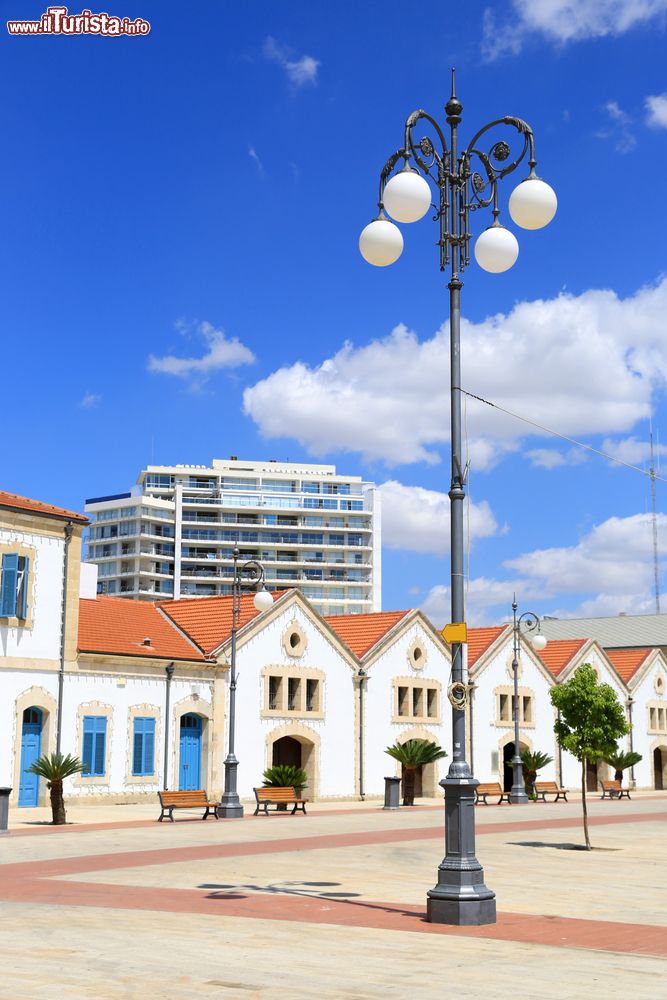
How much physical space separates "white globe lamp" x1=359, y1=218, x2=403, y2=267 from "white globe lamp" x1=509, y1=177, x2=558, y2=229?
1361 mm

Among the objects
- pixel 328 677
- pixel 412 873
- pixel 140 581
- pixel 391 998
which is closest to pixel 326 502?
pixel 140 581

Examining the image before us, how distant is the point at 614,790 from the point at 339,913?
128ft

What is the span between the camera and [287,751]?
44719mm

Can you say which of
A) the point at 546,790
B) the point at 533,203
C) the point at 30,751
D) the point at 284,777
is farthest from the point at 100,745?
the point at 533,203

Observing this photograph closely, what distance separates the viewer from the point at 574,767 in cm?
5966

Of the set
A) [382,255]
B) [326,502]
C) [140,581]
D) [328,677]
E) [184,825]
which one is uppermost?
[326,502]

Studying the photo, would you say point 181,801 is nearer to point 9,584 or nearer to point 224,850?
point 9,584

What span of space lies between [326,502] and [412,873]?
121878mm

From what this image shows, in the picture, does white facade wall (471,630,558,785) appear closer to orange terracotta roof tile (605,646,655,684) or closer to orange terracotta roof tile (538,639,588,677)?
orange terracotta roof tile (538,639,588,677)

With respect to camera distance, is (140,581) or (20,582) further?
(140,581)

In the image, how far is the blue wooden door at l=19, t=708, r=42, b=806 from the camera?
34.7m

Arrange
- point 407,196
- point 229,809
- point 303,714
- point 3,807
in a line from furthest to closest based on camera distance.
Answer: point 303,714 → point 229,809 → point 3,807 → point 407,196

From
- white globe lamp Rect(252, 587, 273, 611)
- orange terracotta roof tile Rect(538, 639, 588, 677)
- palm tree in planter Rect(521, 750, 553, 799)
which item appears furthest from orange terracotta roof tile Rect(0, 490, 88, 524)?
orange terracotta roof tile Rect(538, 639, 588, 677)

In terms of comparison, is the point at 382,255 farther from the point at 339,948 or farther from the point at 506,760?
the point at 506,760
